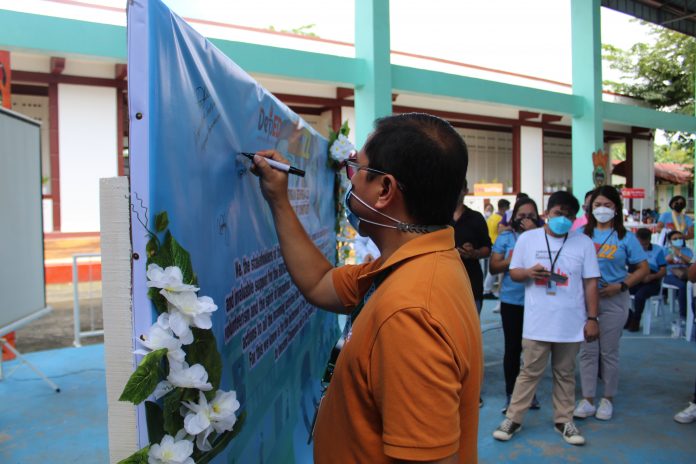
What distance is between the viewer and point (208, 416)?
1.22 meters

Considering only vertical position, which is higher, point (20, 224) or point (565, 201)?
point (565, 201)

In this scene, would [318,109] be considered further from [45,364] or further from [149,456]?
[149,456]

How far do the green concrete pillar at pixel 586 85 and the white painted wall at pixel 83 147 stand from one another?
9989mm

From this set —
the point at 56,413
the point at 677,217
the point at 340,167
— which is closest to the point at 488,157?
the point at 677,217

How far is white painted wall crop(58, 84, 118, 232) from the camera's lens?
11.5 m

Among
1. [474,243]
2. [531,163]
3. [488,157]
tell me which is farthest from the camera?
[488,157]

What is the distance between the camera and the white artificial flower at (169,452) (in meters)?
1.12

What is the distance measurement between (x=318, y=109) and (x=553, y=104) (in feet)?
20.1

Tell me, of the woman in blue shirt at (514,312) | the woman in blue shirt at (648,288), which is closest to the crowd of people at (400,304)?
the woman in blue shirt at (514,312)

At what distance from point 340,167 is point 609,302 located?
2.33m

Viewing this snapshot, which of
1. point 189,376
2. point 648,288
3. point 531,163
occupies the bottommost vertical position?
point 648,288

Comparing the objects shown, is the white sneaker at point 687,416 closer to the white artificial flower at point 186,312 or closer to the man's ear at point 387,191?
the man's ear at point 387,191

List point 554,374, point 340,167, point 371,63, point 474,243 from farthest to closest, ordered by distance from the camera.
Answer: point 371,63
point 474,243
point 554,374
point 340,167

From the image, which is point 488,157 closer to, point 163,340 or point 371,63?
point 371,63
